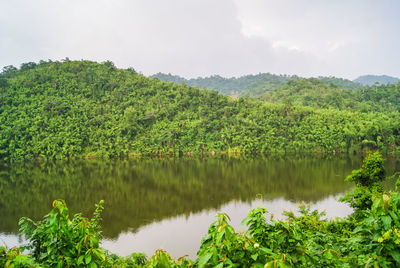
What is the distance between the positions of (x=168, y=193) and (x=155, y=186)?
6.37 feet

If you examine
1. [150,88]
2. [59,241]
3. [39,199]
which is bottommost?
[39,199]

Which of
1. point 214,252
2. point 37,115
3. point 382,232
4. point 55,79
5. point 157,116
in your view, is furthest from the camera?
point 55,79

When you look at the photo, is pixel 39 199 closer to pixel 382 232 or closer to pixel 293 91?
pixel 382 232

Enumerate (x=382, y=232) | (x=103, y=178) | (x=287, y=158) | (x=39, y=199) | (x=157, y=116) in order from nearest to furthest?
(x=382, y=232)
(x=39, y=199)
(x=103, y=178)
(x=287, y=158)
(x=157, y=116)

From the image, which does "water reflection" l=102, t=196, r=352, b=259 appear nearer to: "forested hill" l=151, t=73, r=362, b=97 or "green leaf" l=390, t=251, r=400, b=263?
"green leaf" l=390, t=251, r=400, b=263

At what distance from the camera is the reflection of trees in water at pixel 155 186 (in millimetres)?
13445

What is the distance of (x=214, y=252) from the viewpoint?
133cm

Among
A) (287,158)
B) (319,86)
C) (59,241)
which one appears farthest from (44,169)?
(319,86)

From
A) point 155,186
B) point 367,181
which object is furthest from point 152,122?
point 367,181

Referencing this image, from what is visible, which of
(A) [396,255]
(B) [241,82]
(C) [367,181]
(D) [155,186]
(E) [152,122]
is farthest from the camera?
(B) [241,82]

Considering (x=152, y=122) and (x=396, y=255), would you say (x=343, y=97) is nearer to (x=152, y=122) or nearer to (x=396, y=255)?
(x=152, y=122)

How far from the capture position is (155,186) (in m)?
18.1

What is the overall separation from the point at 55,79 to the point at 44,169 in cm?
2027

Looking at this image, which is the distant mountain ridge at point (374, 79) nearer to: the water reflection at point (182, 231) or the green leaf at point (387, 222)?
the water reflection at point (182, 231)
